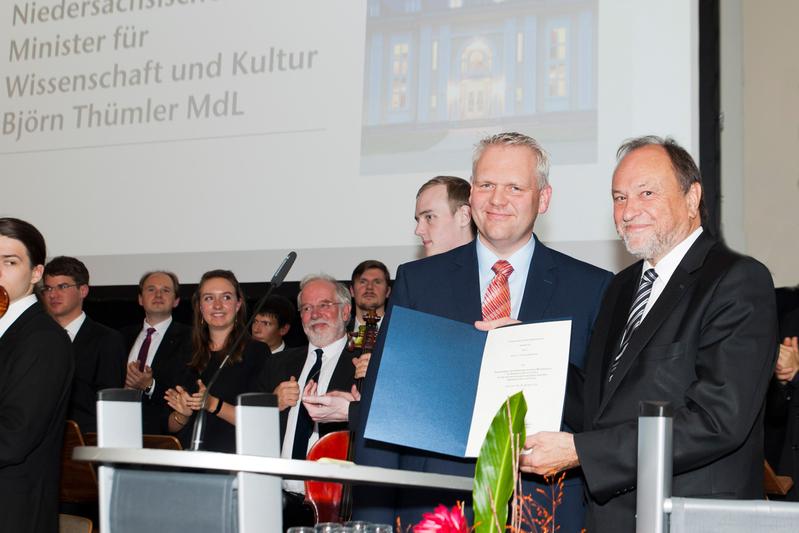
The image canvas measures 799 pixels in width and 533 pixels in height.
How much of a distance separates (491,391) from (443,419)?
116 millimetres

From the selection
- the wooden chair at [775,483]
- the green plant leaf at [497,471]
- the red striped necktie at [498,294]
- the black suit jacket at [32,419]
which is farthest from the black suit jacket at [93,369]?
the green plant leaf at [497,471]

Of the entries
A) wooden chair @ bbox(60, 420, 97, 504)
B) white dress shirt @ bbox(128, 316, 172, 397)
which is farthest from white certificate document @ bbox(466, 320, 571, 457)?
white dress shirt @ bbox(128, 316, 172, 397)

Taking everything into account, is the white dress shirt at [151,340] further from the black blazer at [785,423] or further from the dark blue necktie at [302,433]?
the black blazer at [785,423]

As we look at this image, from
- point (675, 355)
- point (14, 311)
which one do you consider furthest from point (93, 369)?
point (675, 355)

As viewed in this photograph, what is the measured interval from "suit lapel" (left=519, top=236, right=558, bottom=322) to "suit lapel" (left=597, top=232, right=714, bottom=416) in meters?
0.25

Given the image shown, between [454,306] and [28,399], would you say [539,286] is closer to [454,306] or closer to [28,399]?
[454,306]

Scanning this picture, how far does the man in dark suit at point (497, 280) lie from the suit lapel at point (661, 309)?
0.26m

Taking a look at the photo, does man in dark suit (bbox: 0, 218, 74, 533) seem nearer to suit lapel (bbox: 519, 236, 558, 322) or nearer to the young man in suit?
suit lapel (bbox: 519, 236, 558, 322)

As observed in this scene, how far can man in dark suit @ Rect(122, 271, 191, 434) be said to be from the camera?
16.9 feet

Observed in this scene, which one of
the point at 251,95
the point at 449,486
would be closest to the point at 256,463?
the point at 449,486

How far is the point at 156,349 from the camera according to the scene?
5.61 metres

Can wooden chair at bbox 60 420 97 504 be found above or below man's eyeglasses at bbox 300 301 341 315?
below

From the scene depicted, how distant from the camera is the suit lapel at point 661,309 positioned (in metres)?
2.29

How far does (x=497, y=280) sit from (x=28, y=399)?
4.89 feet
